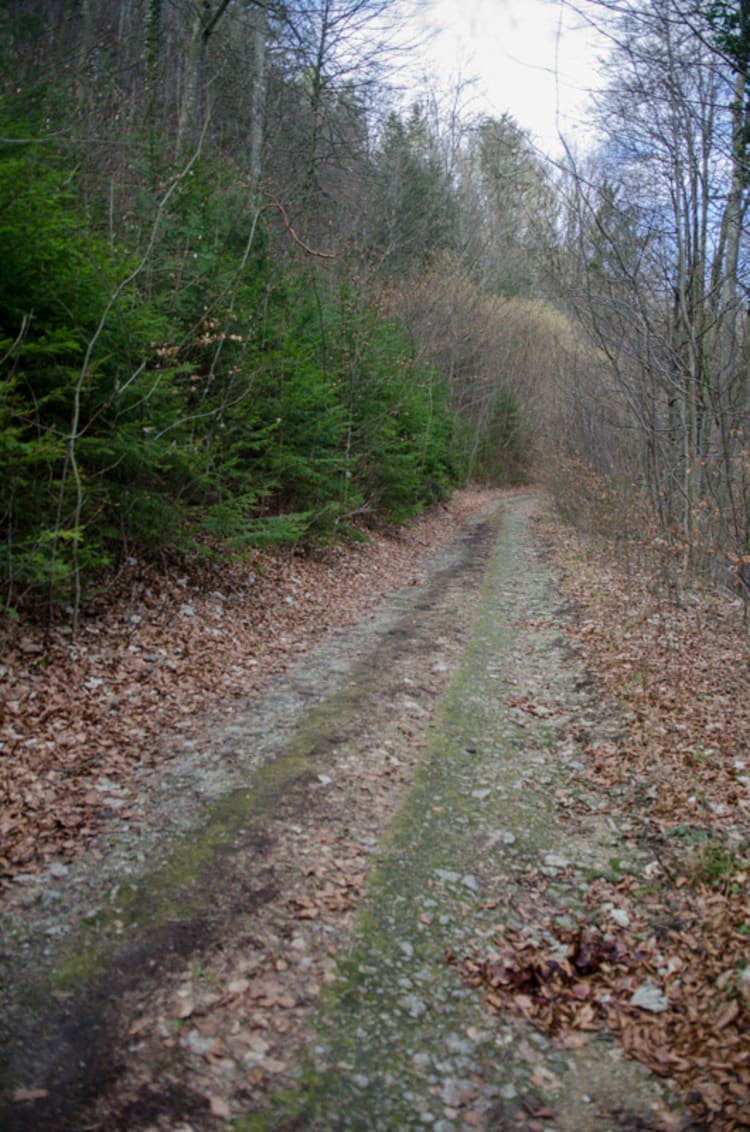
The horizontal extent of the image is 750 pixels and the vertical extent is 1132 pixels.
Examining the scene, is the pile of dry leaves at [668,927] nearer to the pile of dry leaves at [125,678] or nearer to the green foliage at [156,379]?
the pile of dry leaves at [125,678]

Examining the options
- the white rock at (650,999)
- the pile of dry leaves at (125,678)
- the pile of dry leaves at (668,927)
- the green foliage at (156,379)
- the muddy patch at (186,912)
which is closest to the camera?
the muddy patch at (186,912)

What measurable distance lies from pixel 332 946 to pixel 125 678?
3.62 meters

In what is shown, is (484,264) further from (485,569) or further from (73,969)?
(73,969)

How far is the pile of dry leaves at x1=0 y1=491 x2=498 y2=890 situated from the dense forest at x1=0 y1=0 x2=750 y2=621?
47 centimetres

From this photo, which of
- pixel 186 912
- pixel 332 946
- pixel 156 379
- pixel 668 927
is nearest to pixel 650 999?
pixel 668 927

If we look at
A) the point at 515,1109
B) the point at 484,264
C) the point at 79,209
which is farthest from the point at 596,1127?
the point at 484,264

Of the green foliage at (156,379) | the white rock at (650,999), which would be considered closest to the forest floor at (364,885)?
the white rock at (650,999)

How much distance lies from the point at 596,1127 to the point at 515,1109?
30cm

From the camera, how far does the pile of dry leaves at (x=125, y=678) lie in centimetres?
457

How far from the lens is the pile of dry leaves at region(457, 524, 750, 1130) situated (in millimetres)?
3031

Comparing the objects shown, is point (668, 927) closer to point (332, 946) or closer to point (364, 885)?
point (364, 885)

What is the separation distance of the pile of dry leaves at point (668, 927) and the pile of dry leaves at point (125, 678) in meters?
2.65

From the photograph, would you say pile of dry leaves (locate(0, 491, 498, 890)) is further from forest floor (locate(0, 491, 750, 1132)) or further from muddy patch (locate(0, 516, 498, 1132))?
muddy patch (locate(0, 516, 498, 1132))

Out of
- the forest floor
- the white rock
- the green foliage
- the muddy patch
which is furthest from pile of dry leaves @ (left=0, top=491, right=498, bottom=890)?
the white rock
